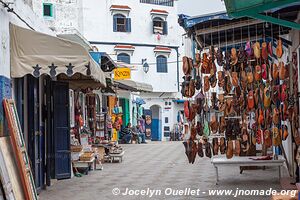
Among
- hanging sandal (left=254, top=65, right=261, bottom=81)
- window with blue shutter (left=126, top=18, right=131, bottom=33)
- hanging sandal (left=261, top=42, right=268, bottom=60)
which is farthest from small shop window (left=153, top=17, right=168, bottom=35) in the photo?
hanging sandal (left=261, top=42, right=268, bottom=60)

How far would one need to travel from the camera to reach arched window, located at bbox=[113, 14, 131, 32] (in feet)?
109

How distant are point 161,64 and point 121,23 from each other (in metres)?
4.09

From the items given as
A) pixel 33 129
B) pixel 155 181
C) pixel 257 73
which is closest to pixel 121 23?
pixel 155 181

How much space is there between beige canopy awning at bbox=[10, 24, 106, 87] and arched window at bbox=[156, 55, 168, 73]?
85.9ft

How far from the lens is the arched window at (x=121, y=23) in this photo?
109 ft

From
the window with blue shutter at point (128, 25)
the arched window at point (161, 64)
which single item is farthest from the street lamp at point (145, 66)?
the window with blue shutter at point (128, 25)

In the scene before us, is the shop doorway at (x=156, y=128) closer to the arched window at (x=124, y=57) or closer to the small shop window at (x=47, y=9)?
the arched window at (x=124, y=57)

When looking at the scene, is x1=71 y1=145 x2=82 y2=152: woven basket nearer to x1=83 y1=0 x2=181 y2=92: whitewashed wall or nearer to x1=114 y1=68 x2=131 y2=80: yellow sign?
x1=114 y1=68 x2=131 y2=80: yellow sign

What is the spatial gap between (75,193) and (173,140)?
24.0m

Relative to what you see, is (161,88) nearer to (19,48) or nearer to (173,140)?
(173,140)

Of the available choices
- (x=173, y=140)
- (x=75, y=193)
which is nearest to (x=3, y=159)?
(x=75, y=193)

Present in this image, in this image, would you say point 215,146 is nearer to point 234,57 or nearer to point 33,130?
point 234,57

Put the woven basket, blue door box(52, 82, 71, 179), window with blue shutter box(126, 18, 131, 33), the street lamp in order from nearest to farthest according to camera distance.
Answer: blue door box(52, 82, 71, 179) → the woven basket → the street lamp → window with blue shutter box(126, 18, 131, 33)

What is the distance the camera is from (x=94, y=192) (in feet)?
30.6
